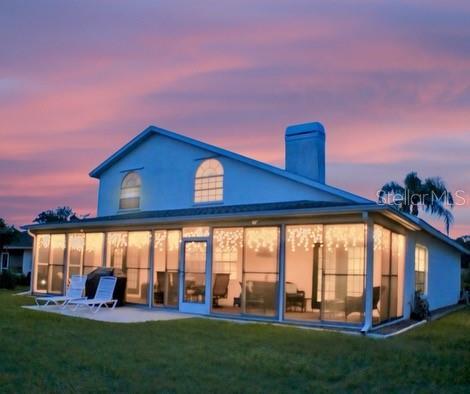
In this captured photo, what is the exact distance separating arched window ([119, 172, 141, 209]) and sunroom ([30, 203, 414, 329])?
79.9 inches

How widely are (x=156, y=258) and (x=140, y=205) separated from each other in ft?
11.6

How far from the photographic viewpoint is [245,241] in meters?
13.9

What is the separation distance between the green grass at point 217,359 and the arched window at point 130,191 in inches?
304

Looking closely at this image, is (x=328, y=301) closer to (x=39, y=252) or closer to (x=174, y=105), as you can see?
(x=174, y=105)

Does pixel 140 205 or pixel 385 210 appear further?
pixel 140 205

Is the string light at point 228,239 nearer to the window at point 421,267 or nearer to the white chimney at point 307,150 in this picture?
the white chimney at point 307,150

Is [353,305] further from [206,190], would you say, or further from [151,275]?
[206,190]

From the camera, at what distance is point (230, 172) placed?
663 inches

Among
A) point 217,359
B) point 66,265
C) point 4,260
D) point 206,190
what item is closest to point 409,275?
point 206,190

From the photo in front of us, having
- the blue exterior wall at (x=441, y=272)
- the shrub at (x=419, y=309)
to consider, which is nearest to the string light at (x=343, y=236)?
the shrub at (x=419, y=309)

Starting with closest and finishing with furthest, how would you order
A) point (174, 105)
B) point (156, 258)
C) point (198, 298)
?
1. point (198, 298)
2. point (156, 258)
3. point (174, 105)

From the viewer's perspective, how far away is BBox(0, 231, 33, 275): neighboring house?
34.0m

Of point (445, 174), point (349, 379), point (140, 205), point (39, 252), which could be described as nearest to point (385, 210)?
point (349, 379)

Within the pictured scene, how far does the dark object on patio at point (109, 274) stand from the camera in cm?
1638
